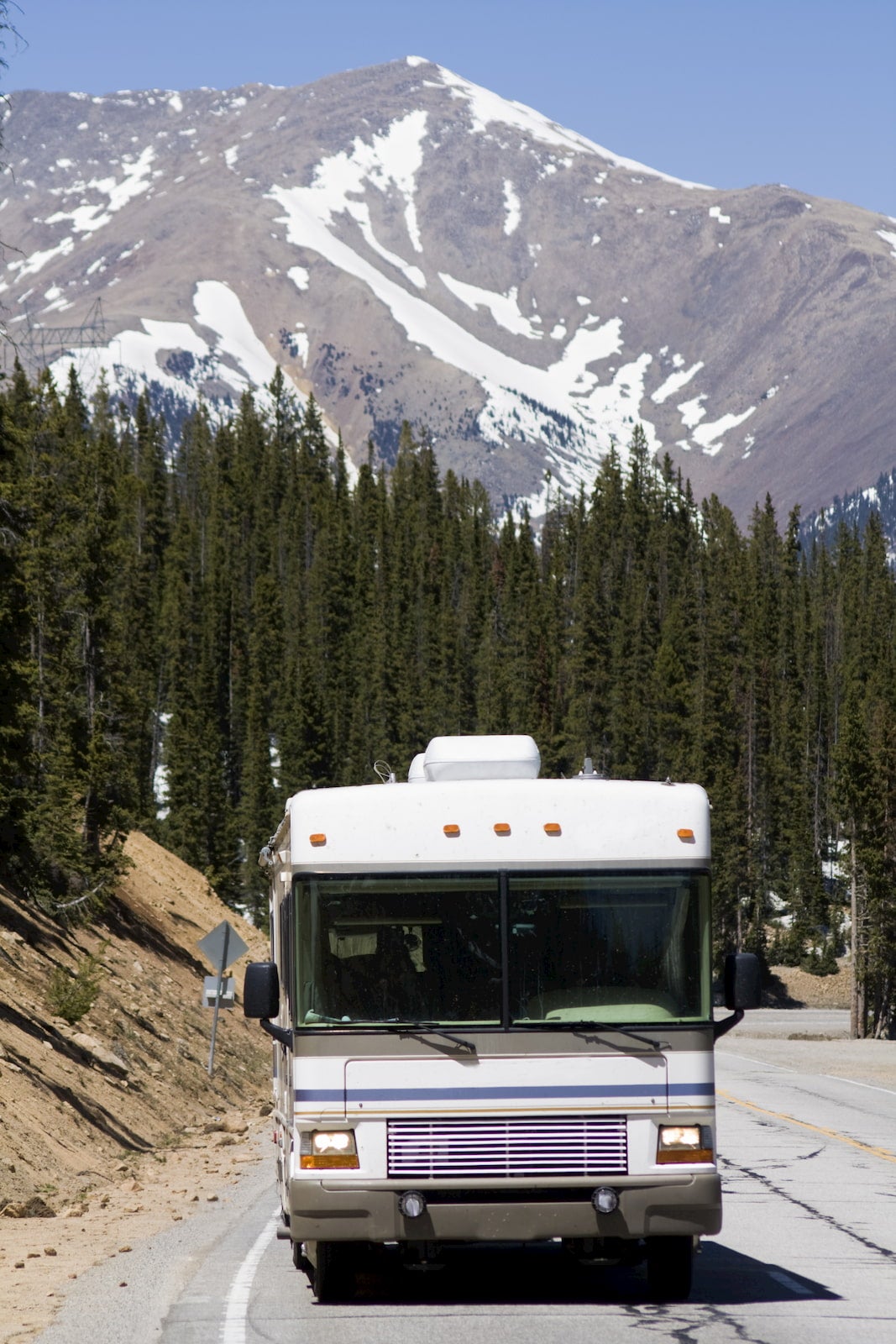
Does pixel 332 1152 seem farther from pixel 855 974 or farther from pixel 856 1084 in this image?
pixel 855 974

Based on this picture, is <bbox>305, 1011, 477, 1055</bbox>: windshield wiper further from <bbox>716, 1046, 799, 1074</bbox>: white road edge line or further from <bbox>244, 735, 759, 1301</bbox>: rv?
<bbox>716, 1046, 799, 1074</bbox>: white road edge line

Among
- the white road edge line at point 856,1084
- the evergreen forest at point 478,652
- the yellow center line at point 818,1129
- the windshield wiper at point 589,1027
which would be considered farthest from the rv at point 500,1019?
the evergreen forest at point 478,652

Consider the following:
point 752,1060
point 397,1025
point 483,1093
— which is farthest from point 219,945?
point 752,1060

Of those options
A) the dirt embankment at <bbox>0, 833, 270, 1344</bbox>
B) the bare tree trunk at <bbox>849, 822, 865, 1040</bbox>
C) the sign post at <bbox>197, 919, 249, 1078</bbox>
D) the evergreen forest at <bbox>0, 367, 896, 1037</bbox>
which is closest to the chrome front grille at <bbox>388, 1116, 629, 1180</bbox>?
the dirt embankment at <bbox>0, 833, 270, 1344</bbox>

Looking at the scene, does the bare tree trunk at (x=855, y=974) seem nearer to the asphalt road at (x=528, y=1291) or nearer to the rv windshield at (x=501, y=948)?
the asphalt road at (x=528, y=1291)

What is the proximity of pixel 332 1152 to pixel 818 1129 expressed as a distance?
15255mm

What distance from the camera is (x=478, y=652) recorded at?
134m

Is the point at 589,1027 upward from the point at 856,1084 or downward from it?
upward

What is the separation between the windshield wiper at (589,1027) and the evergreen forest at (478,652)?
1536 inches

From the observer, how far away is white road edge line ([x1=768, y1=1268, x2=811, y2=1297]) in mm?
10570

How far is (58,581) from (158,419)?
432ft

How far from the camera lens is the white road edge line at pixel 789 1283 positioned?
10570mm

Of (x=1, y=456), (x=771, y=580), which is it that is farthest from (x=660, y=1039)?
(x=771, y=580)

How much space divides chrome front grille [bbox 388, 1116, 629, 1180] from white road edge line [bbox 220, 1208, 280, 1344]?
1145 millimetres
